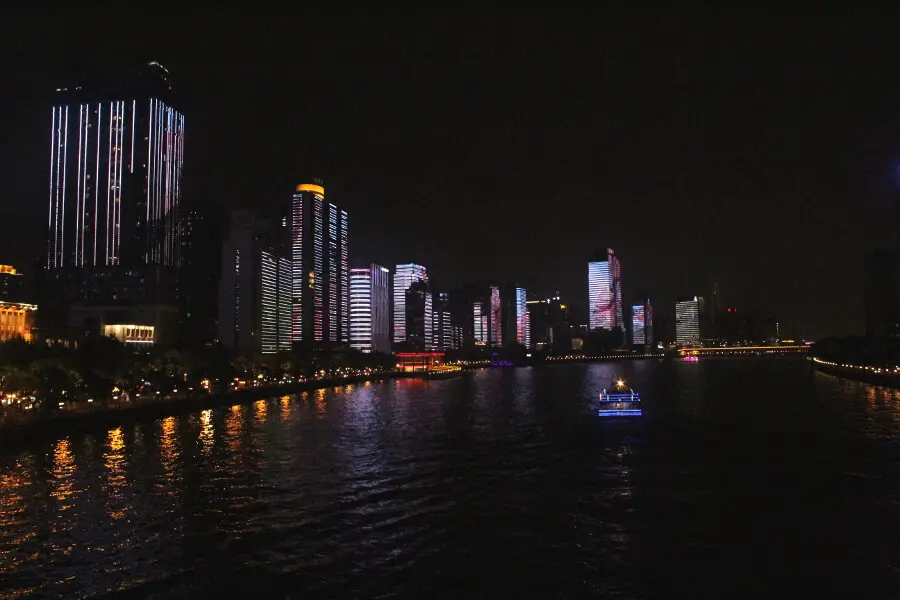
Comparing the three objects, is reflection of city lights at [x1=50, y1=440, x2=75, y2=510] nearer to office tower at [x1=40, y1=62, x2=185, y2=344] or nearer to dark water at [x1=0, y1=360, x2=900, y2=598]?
dark water at [x1=0, y1=360, x2=900, y2=598]

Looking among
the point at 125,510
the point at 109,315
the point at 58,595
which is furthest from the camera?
the point at 109,315

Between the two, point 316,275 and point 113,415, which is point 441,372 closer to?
point 316,275

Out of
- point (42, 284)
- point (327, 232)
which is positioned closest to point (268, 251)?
point (327, 232)

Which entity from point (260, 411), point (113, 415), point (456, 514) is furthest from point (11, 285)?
point (456, 514)

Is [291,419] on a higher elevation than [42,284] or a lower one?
lower

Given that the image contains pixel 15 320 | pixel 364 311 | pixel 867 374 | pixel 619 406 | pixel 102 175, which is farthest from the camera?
pixel 364 311

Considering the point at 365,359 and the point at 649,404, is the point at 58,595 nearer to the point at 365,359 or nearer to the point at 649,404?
the point at 649,404

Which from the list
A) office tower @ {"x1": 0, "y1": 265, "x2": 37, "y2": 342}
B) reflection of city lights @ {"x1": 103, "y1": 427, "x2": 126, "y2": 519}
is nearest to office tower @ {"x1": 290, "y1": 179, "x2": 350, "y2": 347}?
office tower @ {"x1": 0, "y1": 265, "x2": 37, "y2": 342}
